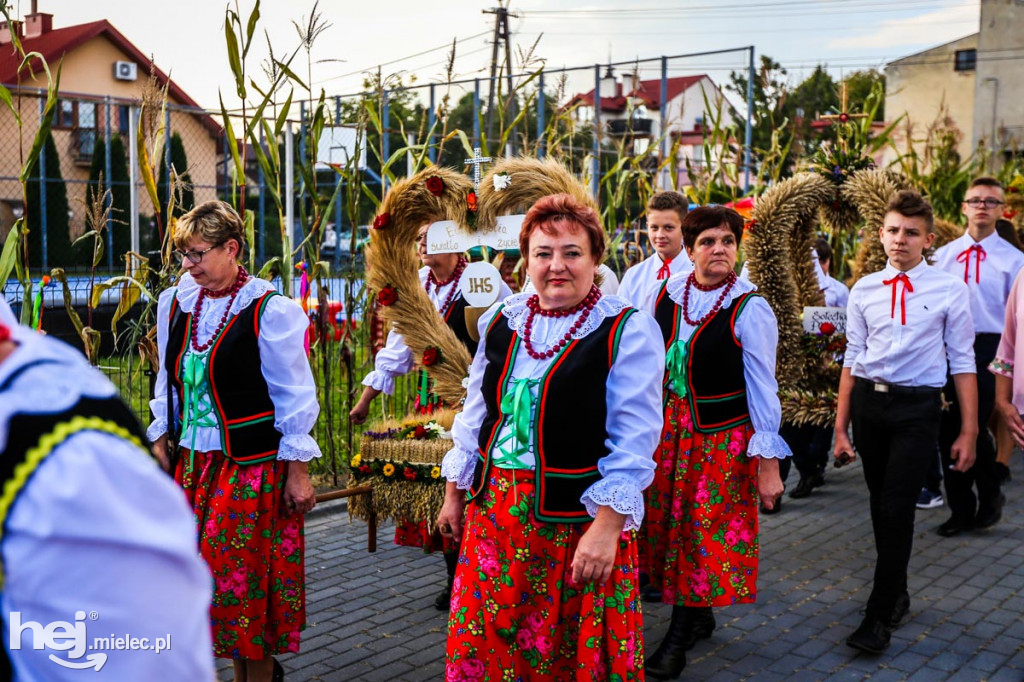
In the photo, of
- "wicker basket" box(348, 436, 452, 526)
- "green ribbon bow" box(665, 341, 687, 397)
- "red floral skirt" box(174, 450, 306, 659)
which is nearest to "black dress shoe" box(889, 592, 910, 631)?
"green ribbon bow" box(665, 341, 687, 397)

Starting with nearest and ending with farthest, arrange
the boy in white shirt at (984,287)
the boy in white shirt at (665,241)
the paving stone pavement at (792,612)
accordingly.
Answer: the paving stone pavement at (792,612) → the boy in white shirt at (665,241) → the boy in white shirt at (984,287)

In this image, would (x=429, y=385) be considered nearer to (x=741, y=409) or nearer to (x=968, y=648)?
(x=741, y=409)

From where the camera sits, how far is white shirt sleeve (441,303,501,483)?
10.5 feet

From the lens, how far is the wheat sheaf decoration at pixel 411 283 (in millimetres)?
4664

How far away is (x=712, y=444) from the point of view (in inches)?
167

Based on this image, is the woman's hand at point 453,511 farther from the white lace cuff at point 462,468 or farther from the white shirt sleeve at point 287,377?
the white shirt sleeve at point 287,377

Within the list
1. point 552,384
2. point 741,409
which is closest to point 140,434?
point 552,384

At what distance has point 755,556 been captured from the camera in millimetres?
4289

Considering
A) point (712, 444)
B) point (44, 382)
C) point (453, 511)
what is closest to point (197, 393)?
point (453, 511)

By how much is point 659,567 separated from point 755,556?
390 millimetres

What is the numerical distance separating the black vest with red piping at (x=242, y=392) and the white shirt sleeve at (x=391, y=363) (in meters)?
1.45

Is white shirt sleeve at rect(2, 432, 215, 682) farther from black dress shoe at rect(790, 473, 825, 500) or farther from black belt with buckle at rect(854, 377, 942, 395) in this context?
black dress shoe at rect(790, 473, 825, 500)

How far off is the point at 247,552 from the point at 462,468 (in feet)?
3.00

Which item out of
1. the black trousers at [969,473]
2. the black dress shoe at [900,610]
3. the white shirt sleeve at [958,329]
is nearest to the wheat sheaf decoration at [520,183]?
the white shirt sleeve at [958,329]
